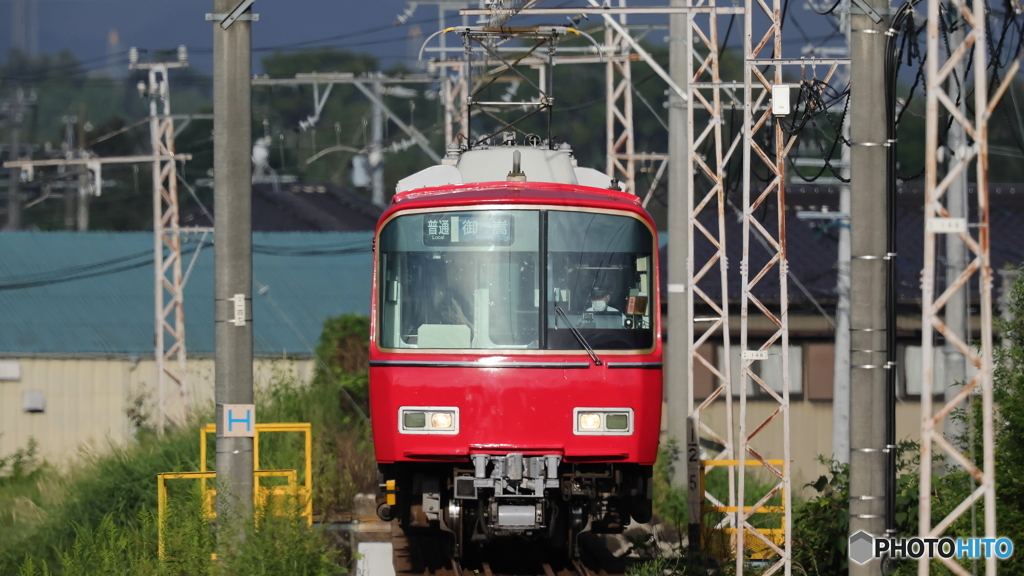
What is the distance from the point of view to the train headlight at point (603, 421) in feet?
34.9

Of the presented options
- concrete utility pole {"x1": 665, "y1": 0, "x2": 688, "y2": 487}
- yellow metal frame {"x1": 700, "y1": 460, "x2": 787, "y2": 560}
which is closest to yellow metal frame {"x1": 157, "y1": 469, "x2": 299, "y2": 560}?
yellow metal frame {"x1": 700, "y1": 460, "x2": 787, "y2": 560}

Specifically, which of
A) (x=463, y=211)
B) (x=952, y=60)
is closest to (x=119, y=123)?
(x=463, y=211)

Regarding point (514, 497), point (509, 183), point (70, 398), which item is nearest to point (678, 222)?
point (509, 183)

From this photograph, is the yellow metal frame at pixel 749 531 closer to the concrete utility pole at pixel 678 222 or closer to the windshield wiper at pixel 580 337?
the concrete utility pole at pixel 678 222

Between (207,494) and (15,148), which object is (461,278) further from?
(15,148)

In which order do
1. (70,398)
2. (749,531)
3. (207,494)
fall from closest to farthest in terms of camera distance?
(207,494), (749,531), (70,398)

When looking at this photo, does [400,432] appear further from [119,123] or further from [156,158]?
[119,123]

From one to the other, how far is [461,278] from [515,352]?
0.75 metres

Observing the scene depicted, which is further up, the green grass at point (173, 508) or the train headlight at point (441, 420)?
the train headlight at point (441, 420)

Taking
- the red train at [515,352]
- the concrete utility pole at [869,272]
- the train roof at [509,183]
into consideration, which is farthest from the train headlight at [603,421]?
the concrete utility pole at [869,272]

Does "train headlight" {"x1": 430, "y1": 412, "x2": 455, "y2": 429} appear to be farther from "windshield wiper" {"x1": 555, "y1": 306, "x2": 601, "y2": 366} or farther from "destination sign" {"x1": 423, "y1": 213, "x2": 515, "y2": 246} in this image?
"destination sign" {"x1": 423, "y1": 213, "x2": 515, "y2": 246}

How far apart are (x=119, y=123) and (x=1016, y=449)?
60.9m

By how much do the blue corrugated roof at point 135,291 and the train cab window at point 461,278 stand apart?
69.4 ft

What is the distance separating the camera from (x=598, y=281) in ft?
35.5
